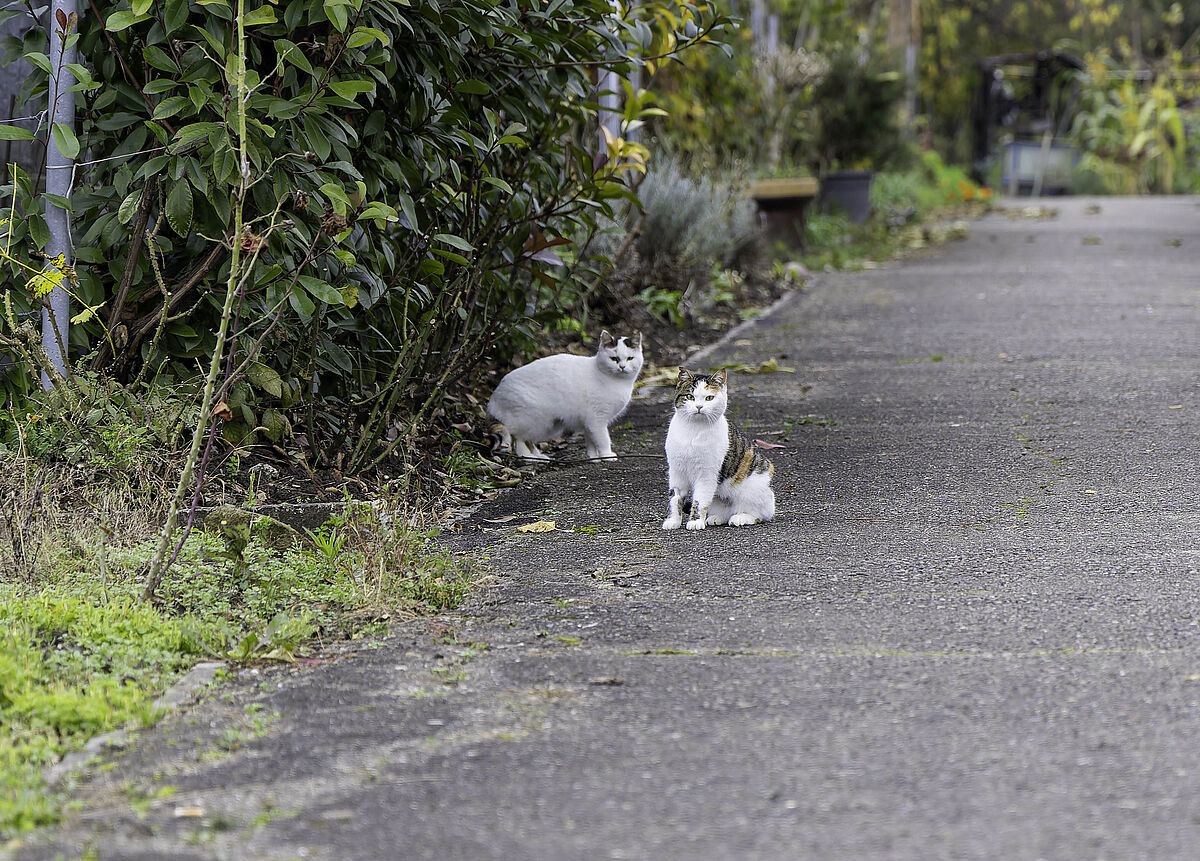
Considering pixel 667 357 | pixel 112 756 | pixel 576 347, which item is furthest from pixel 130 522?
pixel 667 357

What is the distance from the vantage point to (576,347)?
7.73 m

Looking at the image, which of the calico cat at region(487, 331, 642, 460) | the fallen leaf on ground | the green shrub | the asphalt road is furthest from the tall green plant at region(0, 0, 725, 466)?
the green shrub

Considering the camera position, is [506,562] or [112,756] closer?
[112,756]

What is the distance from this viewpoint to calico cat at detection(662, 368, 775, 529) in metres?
4.54

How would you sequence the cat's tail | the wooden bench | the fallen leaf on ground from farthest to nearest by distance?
the wooden bench
the fallen leaf on ground
the cat's tail

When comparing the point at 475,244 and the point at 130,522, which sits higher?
the point at 475,244

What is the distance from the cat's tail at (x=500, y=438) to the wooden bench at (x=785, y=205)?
6.78 metres

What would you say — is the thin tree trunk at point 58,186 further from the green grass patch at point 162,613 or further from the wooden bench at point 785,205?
the wooden bench at point 785,205

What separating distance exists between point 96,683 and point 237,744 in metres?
0.45

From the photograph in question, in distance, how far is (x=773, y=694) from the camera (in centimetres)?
307

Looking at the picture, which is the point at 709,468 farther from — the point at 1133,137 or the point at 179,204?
the point at 1133,137

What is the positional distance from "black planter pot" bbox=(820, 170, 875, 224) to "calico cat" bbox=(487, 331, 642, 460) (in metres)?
10.8

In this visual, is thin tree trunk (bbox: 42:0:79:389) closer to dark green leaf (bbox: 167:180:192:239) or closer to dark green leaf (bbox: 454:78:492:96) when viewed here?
dark green leaf (bbox: 167:180:192:239)

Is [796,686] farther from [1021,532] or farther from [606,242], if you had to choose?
[606,242]
